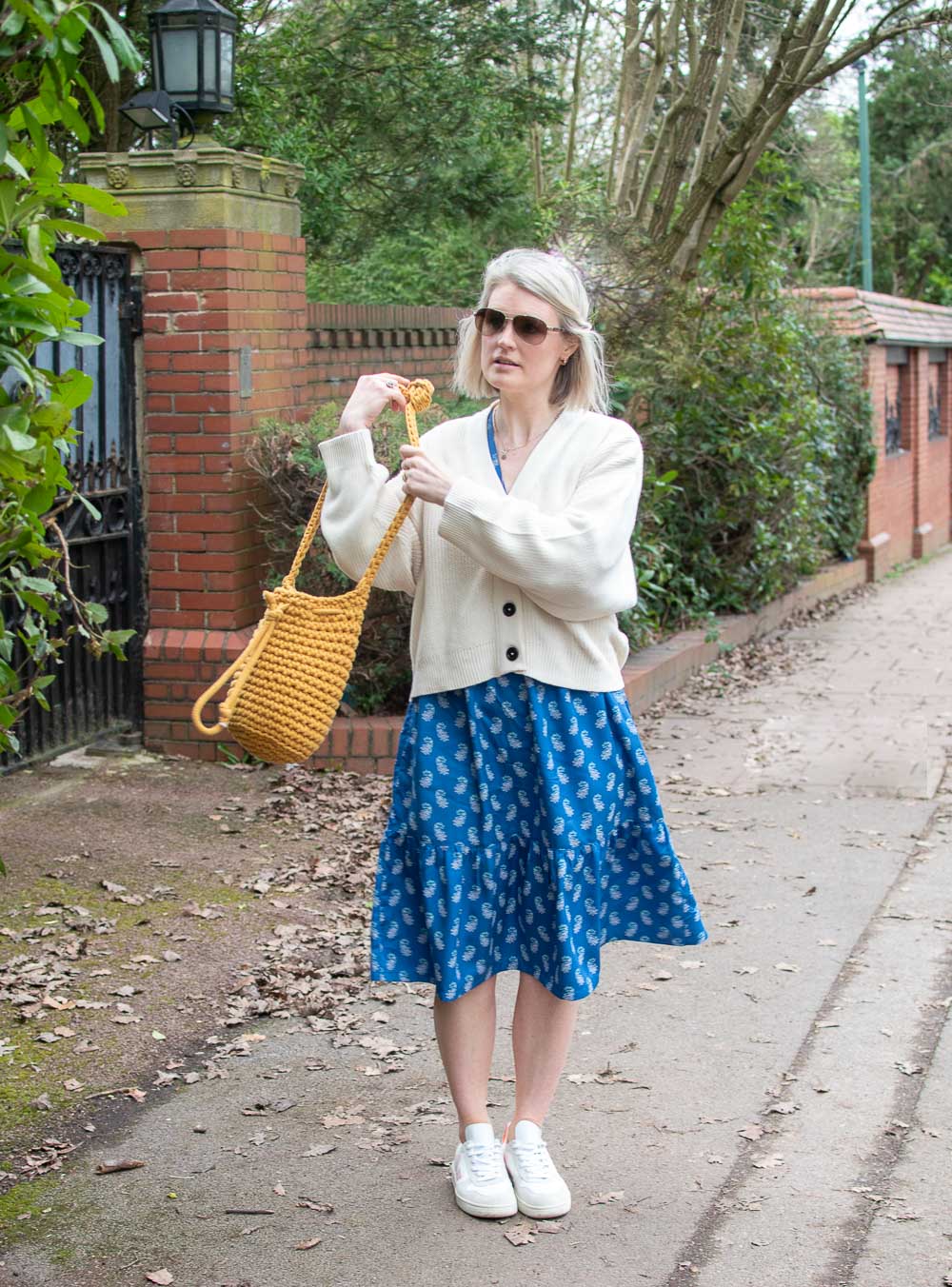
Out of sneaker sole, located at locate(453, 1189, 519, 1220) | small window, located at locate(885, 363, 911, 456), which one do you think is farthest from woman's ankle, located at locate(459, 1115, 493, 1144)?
small window, located at locate(885, 363, 911, 456)

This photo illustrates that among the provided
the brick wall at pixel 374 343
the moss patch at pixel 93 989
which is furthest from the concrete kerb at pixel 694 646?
the moss patch at pixel 93 989

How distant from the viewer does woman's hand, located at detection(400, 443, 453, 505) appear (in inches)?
124

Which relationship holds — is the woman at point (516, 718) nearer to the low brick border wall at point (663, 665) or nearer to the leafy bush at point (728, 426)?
the low brick border wall at point (663, 665)

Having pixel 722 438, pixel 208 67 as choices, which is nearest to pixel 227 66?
pixel 208 67

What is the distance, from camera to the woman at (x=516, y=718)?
322cm

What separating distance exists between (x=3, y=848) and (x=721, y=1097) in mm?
2816

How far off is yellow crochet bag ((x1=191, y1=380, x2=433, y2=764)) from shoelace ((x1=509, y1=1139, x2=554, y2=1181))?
959 mm

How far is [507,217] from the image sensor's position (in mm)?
12523

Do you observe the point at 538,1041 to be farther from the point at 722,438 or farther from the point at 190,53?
the point at 722,438

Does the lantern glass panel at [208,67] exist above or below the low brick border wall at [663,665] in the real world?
above

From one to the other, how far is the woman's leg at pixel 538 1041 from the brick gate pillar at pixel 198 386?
11.8 ft

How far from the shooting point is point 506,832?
10.8ft

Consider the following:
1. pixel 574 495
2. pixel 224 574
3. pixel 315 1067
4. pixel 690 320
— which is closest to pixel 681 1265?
pixel 315 1067

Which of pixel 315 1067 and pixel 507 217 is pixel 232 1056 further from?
pixel 507 217
